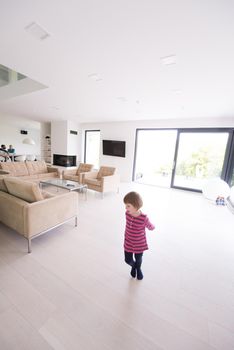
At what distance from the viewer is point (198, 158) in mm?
5480

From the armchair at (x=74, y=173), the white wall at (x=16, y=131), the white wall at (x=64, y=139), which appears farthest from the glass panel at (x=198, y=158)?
the white wall at (x=16, y=131)

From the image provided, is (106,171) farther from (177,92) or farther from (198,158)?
(198,158)

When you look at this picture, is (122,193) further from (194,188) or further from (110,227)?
(194,188)

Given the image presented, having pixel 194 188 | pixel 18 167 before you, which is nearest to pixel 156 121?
pixel 194 188

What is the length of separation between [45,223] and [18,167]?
3.56 m

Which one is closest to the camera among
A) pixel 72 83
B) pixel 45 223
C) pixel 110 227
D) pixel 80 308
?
pixel 80 308

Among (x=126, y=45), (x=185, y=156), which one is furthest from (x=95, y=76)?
(x=185, y=156)

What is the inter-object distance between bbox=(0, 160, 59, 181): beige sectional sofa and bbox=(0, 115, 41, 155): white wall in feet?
17.0

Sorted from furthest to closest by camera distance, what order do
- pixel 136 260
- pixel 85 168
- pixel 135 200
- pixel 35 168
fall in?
pixel 85 168 < pixel 35 168 < pixel 136 260 < pixel 135 200

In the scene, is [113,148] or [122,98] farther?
[113,148]

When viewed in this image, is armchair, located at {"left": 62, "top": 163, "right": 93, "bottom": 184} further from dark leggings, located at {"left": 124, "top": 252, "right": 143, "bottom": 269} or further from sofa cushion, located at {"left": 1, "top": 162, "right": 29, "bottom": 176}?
dark leggings, located at {"left": 124, "top": 252, "right": 143, "bottom": 269}

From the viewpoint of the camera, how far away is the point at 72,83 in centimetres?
309

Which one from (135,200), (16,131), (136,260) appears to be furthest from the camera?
(16,131)

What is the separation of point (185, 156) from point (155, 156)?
4.85 ft
